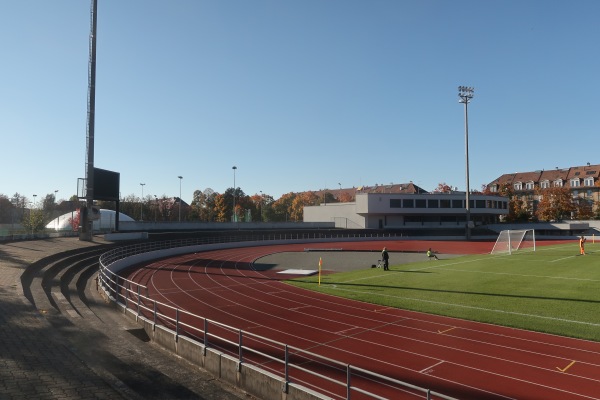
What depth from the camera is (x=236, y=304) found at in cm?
1850

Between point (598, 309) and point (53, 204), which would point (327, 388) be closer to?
point (598, 309)

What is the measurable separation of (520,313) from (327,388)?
909 cm

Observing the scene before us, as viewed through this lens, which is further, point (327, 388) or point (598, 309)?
point (598, 309)

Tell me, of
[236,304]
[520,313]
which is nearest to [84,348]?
[236,304]

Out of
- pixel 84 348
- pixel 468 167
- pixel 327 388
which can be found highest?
pixel 468 167

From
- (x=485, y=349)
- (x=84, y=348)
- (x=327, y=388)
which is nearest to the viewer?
(x=327, y=388)

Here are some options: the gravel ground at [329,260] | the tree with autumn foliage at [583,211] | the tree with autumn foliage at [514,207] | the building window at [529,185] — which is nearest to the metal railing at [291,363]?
the gravel ground at [329,260]

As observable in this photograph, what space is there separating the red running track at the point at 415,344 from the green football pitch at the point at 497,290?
3.31 feet

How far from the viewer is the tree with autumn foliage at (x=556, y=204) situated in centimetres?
8400

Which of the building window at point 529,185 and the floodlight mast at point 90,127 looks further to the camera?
the building window at point 529,185

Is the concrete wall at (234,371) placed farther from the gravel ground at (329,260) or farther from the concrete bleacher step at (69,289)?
the gravel ground at (329,260)

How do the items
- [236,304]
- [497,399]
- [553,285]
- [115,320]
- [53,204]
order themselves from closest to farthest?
[497,399] < [115,320] < [236,304] < [553,285] < [53,204]

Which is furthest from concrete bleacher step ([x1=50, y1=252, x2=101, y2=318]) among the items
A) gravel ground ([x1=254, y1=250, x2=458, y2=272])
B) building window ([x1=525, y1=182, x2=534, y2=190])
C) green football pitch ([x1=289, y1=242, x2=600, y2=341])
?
building window ([x1=525, y1=182, x2=534, y2=190])

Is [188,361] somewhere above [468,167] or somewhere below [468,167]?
below
